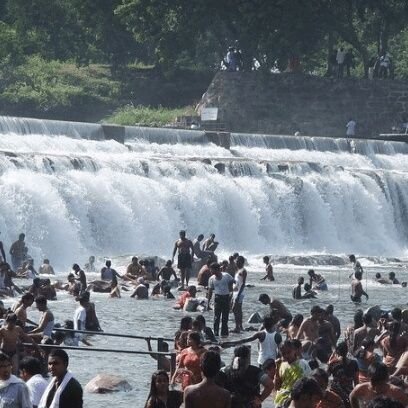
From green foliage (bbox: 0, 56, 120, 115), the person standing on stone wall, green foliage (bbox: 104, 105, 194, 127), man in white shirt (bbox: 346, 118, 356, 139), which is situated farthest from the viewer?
the person standing on stone wall

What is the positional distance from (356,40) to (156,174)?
2236 cm

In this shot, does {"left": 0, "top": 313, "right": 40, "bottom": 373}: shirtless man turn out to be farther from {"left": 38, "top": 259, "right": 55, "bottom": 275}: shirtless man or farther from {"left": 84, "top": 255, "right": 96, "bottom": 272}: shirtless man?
{"left": 84, "top": 255, "right": 96, "bottom": 272}: shirtless man

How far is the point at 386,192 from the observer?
173 feet

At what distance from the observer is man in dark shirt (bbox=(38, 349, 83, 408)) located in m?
12.1

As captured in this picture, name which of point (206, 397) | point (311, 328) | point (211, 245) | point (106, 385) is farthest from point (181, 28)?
point (206, 397)

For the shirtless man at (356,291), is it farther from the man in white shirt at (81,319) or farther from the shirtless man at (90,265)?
the man in white shirt at (81,319)

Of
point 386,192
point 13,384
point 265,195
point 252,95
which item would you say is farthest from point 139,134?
point 13,384

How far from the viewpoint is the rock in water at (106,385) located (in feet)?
63.7

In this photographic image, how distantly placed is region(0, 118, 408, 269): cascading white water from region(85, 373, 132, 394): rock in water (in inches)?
780

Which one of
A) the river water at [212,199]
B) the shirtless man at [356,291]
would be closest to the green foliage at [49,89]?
the river water at [212,199]

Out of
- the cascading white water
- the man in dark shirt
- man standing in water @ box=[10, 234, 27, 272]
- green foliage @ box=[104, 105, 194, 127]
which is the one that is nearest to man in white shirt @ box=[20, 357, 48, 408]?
the man in dark shirt

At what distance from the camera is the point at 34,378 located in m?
13.3

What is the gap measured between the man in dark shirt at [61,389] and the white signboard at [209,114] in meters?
49.8

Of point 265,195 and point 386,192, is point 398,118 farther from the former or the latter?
point 265,195
